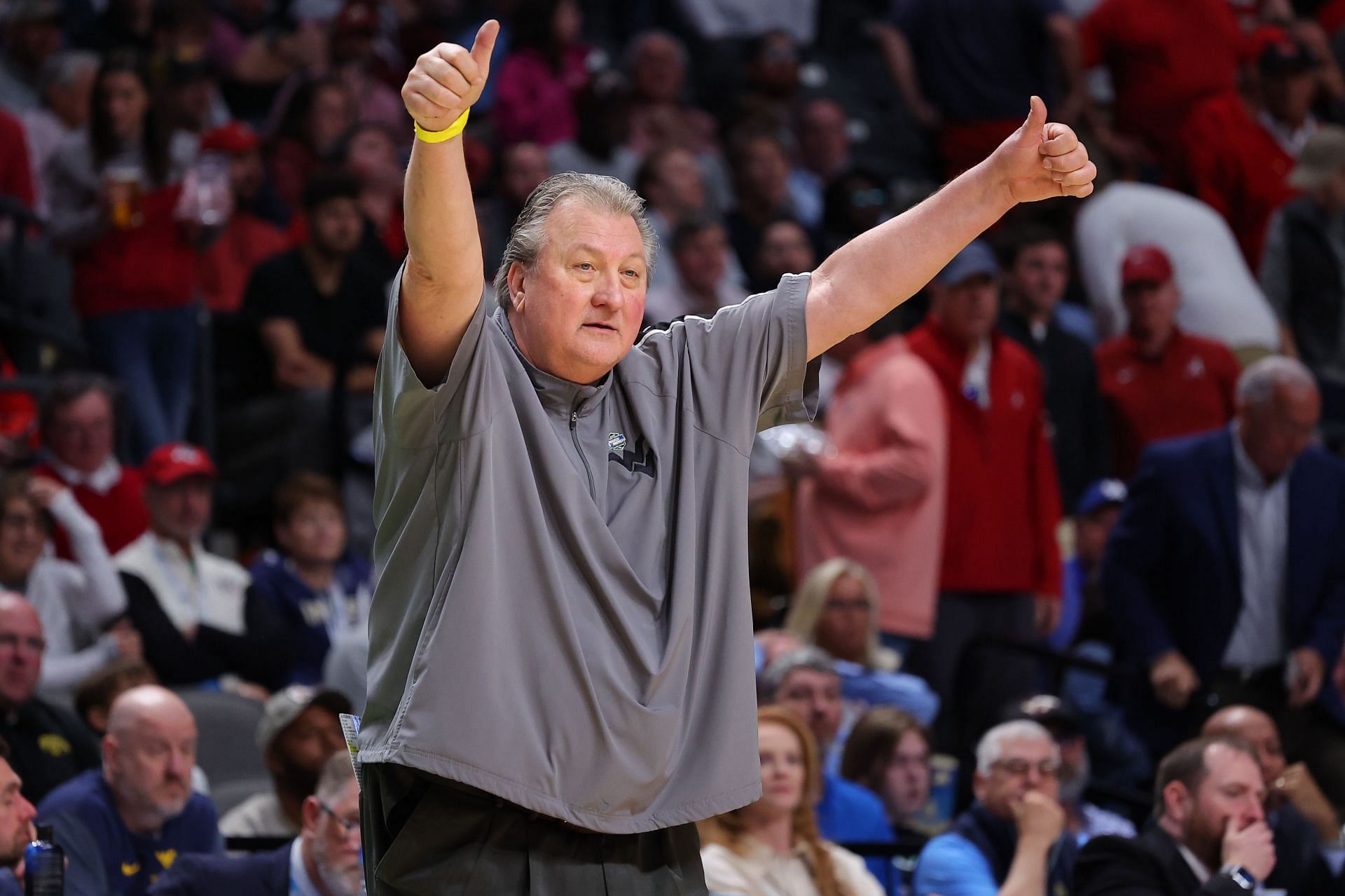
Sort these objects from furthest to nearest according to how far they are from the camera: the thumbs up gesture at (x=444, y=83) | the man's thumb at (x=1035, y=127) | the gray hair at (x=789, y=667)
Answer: the gray hair at (x=789, y=667) → the man's thumb at (x=1035, y=127) → the thumbs up gesture at (x=444, y=83)

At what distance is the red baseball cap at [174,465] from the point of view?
22.7 ft

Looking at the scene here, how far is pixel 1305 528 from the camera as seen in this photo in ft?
21.8

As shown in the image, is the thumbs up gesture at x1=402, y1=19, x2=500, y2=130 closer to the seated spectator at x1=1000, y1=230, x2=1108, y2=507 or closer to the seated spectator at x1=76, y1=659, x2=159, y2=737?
the seated spectator at x1=76, y1=659, x2=159, y2=737

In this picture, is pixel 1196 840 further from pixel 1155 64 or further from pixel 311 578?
pixel 1155 64

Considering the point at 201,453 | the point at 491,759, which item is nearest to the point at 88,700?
the point at 201,453

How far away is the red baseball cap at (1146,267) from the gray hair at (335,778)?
4.94 metres

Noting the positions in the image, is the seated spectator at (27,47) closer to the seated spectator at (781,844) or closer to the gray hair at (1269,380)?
the gray hair at (1269,380)

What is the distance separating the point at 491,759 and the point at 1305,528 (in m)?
5.00

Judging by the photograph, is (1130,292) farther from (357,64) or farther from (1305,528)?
(357,64)

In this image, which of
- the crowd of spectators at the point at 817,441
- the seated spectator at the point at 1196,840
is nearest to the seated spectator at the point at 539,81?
the crowd of spectators at the point at 817,441

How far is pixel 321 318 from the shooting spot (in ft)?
26.0

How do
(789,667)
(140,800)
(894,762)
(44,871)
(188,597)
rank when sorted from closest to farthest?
1. (44,871)
2. (140,800)
3. (894,762)
4. (789,667)
5. (188,597)

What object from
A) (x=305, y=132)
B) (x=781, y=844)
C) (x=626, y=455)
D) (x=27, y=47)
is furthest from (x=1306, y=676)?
(x=27, y=47)

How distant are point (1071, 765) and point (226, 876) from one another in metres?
2.96
